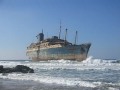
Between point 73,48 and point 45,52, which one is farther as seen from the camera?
point 45,52

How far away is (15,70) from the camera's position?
33.6 meters

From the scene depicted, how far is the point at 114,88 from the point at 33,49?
9453cm

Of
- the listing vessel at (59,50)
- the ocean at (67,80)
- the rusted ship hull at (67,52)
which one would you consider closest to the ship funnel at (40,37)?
Result: the listing vessel at (59,50)

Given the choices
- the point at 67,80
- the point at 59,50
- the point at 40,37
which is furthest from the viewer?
→ the point at 40,37

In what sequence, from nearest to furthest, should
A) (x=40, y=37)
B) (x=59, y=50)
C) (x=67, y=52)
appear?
(x=67, y=52)
(x=59, y=50)
(x=40, y=37)

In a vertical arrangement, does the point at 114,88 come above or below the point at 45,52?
below

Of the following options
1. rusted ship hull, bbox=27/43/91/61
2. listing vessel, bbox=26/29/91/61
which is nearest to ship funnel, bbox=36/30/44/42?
listing vessel, bbox=26/29/91/61

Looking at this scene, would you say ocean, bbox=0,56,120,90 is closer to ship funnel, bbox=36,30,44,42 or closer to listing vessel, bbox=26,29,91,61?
listing vessel, bbox=26,29,91,61

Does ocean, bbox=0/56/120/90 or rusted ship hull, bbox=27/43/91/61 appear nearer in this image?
ocean, bbox=0/56/120/90

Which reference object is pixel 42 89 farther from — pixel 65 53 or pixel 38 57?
pixel 38 57

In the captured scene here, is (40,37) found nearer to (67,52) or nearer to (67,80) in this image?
(67,52)

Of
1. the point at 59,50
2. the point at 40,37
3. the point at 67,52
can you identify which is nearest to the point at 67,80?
the point at 67,52

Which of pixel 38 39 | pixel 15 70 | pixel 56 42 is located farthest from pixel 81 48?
pixel 15 70

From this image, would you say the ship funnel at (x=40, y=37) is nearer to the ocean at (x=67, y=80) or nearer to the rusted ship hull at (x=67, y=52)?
the rusted ship hull at (x=67, y=52)
